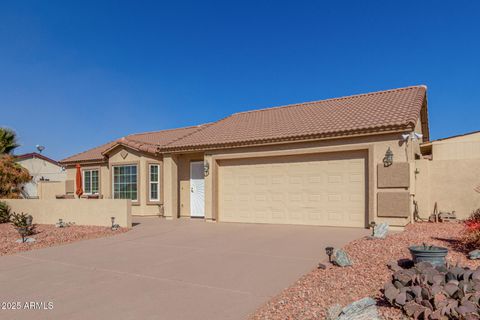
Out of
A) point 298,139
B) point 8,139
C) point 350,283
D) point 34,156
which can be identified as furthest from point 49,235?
point 34,156

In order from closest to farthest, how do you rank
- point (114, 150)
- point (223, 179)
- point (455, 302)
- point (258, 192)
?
1. point (455, 302)
2. point (258, 192)
3. point (223, 179)
4. point (114, 150)

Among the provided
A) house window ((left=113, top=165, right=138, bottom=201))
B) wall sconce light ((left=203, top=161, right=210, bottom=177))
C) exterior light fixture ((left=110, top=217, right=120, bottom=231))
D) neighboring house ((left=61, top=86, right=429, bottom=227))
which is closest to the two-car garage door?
neighboring house ((left=61, top=86, right=429, bottom=227))

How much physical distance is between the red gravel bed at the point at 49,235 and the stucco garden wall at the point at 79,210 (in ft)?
1.86

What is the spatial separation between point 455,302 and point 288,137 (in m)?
9.63

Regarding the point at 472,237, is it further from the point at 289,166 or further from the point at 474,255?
the point at 289,166

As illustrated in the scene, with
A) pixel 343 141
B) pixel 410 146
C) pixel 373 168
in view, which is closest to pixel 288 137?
pixel 343 141

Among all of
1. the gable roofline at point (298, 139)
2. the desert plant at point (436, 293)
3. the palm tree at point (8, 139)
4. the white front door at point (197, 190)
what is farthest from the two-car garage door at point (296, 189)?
the palm tree at point (8, 139)

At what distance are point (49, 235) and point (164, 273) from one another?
6986 millimetres

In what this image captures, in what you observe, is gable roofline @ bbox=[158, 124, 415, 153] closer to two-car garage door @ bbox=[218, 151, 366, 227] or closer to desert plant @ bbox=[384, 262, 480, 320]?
two-car garage door @ bbox=[218, 151, 366, 227]

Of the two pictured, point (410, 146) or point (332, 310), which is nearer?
point (332, 310)

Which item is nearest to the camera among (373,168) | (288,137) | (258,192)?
(373,168)

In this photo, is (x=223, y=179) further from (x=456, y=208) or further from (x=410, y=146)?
(x=456, y=208)

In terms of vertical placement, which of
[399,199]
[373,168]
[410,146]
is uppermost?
[410,146]

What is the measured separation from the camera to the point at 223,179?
50.0 ft
